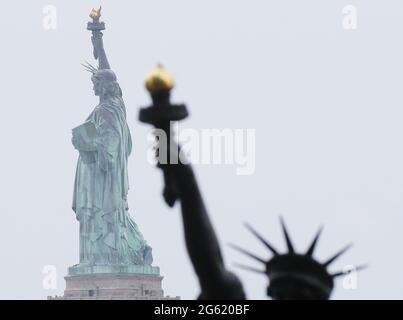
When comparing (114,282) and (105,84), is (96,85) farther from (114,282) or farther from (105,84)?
(114,282)

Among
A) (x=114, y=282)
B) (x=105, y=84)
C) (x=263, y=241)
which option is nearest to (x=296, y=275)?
(x=263, y=241)

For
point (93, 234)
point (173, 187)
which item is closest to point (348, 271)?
point (173, 187)

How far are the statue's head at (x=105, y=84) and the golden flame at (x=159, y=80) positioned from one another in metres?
103

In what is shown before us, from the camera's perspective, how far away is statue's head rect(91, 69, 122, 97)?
109625mm

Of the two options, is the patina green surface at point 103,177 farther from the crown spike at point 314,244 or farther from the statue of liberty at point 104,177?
the crown spike at point 314,244

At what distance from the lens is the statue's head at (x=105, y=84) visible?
110 metres

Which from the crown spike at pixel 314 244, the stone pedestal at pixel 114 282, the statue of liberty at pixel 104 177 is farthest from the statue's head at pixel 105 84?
the crown spike at pixel 314 244

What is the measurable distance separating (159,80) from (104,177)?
105 metres

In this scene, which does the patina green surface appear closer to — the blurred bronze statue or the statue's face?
the statue's face

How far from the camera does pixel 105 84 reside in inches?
4316

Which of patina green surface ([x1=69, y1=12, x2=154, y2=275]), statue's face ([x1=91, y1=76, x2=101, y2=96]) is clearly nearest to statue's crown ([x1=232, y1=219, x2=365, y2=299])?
patina green surface ([x1=69, y1=12, x2=154, y2=275])

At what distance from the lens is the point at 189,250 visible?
7.16 m

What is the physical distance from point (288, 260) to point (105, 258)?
107 m
